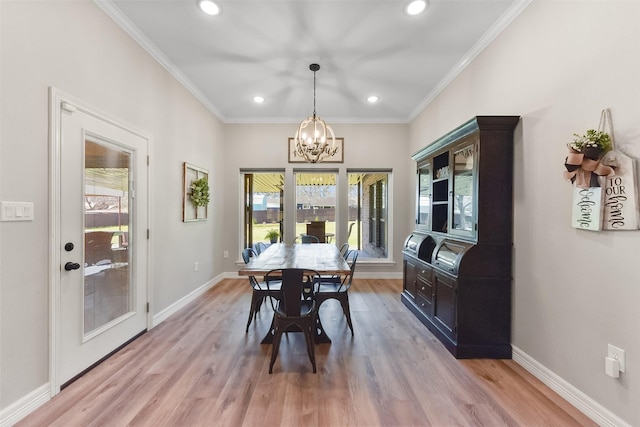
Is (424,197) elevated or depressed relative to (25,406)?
elevated

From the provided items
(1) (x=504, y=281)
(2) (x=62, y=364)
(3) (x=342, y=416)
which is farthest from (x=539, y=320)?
(2) (x=62, y=364)

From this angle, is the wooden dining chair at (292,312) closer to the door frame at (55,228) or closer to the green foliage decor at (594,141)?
the door frame at (55,228)

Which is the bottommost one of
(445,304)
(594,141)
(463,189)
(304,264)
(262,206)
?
(445,304)

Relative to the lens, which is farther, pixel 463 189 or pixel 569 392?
pixel 463 189

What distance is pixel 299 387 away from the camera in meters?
1.97

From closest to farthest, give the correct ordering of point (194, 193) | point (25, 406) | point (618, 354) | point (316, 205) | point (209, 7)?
point (618, 354)
point (25, 406)
point (209, 7)
point (194, 193)
point (316, 205)

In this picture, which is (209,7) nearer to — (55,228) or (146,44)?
(146,44)

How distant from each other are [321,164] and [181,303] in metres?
3.25

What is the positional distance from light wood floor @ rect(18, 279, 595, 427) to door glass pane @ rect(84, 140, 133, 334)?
1.52ft

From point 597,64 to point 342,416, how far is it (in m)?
2.70

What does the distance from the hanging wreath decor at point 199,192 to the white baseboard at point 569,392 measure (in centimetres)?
403

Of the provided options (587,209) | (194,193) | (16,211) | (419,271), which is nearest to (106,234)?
(16,211)

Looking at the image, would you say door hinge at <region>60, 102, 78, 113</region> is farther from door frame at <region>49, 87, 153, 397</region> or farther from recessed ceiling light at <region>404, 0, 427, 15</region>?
recessed ceiling light at <region>404, 0, 427, 15</region>

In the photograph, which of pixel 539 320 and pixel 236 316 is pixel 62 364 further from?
pixel 539 320
